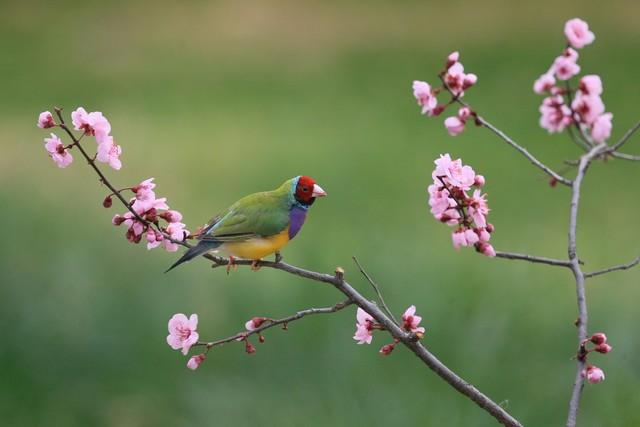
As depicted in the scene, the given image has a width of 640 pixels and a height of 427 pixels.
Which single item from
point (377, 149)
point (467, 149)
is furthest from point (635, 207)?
point (377, 149)

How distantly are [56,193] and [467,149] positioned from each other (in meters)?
2.77

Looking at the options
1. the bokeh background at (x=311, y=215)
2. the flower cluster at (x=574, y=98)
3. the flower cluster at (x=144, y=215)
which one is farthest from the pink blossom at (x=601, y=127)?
the bokeh background at (x=311, y=215)

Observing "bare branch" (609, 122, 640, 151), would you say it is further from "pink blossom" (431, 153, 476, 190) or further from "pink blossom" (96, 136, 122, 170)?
"pink blossom" (96, 136, 122, 170)

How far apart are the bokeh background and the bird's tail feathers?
60.9 inches

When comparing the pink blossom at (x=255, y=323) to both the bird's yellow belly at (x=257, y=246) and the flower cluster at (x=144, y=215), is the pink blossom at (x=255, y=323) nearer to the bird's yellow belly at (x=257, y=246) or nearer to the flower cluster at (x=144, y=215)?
the flower cluster at (x=144, y=215)

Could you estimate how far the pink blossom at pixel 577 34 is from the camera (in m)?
1.87

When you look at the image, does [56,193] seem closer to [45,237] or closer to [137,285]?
[45,237]

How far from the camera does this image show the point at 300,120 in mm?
8266

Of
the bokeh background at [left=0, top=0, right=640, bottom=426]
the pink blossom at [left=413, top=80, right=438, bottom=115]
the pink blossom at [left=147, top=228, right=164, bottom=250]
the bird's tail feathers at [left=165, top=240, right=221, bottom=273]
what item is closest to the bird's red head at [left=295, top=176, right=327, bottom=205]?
the bird's tail feathers at [left=165, top=240, right=221, bottom=273]

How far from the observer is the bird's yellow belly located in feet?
7.42

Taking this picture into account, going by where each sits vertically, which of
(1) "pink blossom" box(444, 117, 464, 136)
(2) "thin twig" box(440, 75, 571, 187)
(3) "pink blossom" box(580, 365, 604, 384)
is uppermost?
(1) "pink blossom" box(444, 117, 464, 136)

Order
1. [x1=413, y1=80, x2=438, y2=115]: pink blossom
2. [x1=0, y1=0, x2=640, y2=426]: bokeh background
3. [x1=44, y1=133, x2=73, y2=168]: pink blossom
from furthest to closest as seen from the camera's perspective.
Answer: [x1=0, y1=0, x2=640, y2=426]: bokeh background → [x1=413, y1=80, x2=438, y2=115]: pink blossom → [x1=44, y1=133, x2=73, y2=168]: pink blossom

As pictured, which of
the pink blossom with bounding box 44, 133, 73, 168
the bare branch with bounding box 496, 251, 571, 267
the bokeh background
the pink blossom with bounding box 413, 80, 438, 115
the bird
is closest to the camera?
the bare branch with bounding box 496, 251, 571, 267

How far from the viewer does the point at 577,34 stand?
1894mm
